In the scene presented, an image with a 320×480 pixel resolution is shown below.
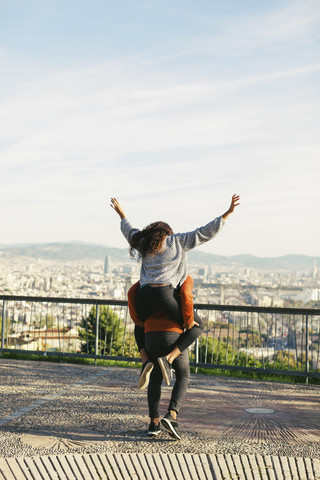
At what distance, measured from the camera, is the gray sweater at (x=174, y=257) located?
5.38 metres

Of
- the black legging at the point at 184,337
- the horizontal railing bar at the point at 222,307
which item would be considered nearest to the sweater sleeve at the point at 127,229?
the black legging at the point at 184,337

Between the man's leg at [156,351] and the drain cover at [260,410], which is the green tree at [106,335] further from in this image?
the man's leg at [156,351]

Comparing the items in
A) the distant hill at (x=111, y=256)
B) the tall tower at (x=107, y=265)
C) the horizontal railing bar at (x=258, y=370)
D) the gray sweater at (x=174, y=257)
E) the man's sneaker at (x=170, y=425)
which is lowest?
the horizontal railing bar at (x=258, y=370)

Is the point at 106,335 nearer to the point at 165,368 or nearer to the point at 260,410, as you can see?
Result: the point at 260,410

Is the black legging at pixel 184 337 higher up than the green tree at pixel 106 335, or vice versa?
the black legging at pixel 184 337

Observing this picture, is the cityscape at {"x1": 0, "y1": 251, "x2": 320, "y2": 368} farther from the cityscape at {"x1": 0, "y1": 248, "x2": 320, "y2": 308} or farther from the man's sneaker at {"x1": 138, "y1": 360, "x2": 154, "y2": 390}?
the man's sneaker at {"x1": 138, "y1": 360, "x2": 154, "y2": 390}

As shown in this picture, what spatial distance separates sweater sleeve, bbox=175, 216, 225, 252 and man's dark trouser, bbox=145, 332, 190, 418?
830mm

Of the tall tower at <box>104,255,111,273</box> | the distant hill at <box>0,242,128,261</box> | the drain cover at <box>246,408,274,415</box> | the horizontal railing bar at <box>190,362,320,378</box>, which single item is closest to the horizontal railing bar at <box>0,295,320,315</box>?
the horizontal railing bar at <box>190,362,320,378</box>

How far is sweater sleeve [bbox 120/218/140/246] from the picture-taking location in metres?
5.74

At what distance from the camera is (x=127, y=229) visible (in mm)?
5805

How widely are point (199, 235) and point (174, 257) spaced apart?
31 cm

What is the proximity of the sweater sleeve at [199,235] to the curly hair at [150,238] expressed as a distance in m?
0.15

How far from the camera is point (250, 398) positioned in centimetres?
791

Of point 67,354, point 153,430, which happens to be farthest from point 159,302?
→ point 67,354
